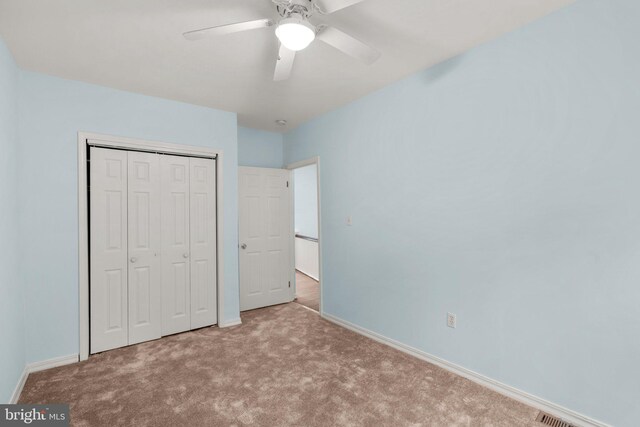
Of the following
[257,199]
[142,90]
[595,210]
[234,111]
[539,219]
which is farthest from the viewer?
[257,199]

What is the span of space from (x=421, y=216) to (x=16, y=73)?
12.0ft

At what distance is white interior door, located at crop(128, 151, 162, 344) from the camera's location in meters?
3.12

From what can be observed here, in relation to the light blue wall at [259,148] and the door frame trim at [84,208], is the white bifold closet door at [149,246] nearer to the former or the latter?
the door frame trim at [84,208]

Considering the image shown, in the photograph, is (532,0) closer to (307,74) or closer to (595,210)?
(595,210)

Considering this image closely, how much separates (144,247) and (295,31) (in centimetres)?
268

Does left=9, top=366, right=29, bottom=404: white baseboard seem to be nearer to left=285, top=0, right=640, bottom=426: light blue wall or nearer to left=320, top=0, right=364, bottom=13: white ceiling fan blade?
left=285, top=0, right=640, bottom=426: light blue wall

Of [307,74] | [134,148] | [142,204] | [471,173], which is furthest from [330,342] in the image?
[134,148]

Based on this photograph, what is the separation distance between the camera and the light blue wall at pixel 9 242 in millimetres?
2021

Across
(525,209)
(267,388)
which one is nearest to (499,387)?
(525,209)

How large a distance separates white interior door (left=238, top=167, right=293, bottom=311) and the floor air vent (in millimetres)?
3204

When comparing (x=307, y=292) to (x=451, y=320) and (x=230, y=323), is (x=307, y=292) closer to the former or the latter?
(x=230, y=323)

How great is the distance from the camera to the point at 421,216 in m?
2.79

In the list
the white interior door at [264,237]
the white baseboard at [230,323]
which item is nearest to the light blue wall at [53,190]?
the white baseboard at [230,323]

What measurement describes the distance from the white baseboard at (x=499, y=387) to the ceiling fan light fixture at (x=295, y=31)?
263 centimetres
